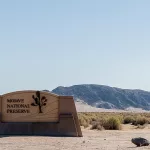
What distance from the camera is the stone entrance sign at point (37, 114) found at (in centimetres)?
3100

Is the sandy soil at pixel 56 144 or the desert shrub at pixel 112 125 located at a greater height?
the desert shrub at pixel 112 125

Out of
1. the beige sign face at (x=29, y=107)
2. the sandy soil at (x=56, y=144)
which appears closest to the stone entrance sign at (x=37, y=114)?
the beige sign face at (x=29, y=107)

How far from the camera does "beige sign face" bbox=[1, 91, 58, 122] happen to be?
3150 cm

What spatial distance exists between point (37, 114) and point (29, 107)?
74 centimetres

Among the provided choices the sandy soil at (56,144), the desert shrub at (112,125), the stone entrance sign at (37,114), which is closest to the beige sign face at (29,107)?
the stone entrance sign at (37,114)

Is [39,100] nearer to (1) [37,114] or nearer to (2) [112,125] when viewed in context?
(1) [37,114]

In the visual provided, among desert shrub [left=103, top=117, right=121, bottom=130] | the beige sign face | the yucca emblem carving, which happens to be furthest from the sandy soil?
desert shrub [left=103, top=117, right=121, bottom=130]

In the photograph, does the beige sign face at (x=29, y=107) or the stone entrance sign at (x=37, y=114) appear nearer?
the stone entrance sign at (x=37, y=114)

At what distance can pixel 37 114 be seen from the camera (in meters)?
31.7

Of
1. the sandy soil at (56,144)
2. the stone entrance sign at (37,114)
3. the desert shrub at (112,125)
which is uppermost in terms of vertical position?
the stone entrance sign at (37,114)

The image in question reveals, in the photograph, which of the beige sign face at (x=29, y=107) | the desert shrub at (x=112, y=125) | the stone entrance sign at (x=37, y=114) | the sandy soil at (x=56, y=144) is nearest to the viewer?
the sandy soil at (x=56, y=144)

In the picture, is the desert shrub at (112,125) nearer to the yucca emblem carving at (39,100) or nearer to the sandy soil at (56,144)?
the yucca emblem carving at (39,100)

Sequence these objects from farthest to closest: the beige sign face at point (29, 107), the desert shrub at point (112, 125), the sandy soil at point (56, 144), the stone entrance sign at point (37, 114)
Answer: the desert shrub at point (112, 125) → the beige sign face at point (29, 107) → the stone entrance sign at point (37, 114) → the sandy soil at point (56, 144)

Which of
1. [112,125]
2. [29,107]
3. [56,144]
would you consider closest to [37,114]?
[29,107]
